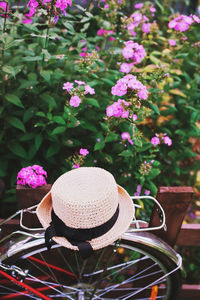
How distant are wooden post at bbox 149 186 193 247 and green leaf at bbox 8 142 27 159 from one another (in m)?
0.97

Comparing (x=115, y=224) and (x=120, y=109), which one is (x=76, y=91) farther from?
(x=115, y=224)

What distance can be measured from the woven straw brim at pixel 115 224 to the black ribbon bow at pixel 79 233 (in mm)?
24

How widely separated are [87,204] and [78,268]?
83 cm

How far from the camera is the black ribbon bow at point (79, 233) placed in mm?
1103

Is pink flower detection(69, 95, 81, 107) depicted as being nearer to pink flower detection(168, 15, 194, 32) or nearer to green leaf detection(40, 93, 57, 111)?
green leaf detection(40, 93, 57, 111)

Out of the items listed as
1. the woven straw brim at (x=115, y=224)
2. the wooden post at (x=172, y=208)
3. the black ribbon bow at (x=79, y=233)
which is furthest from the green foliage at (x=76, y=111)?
the black ribbon bow at (x=79, y=233)

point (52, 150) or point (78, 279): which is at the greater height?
point (52, 150)

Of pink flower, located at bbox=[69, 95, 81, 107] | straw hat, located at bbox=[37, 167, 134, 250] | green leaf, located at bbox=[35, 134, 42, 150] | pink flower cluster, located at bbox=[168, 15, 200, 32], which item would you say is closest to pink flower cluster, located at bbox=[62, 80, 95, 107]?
pink flower, located at bbox=[69, 95, 81, 107]

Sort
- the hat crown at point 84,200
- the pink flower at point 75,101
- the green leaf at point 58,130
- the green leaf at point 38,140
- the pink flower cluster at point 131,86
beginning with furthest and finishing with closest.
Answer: the green leaf at point 38,140, the green leaf at point 58,130, the pink flower at point 75,101, the pink flower cluster at point 131,86, the hat crown at point 84,200

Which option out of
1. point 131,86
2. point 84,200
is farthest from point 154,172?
point 84,200

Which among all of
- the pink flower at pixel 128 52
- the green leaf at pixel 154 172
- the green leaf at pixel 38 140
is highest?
the pink flower at pixel 128 52

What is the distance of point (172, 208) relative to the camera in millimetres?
1483

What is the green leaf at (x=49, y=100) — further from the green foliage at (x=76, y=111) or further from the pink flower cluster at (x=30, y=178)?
the pink flower cluster at (x=30, y=178)

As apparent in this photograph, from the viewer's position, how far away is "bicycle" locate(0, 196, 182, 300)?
142cm
